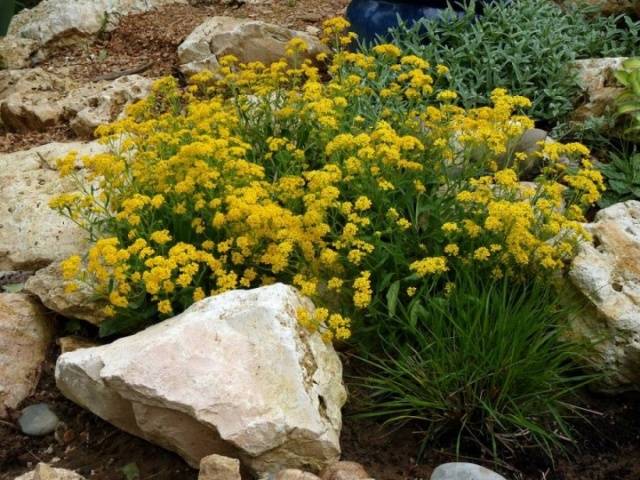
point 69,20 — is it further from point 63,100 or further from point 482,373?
point 482,373

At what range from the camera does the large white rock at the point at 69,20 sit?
7910mm

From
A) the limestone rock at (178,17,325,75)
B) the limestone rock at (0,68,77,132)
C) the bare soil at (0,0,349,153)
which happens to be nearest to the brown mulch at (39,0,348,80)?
the bare soil at (0,0,349,153)

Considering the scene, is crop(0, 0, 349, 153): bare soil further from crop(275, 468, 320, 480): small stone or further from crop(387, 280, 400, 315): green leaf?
crop(275, 468, 320, 480): small stone

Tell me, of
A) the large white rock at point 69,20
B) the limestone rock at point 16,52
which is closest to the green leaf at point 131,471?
the limestone rock at point 16,52

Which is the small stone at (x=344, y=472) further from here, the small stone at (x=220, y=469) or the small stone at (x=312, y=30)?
the small stone at (x=312, y=30)

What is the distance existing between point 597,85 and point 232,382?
353 cm

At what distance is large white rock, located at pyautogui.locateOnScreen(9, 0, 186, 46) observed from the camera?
7910mm

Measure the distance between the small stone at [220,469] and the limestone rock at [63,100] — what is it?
151 inches

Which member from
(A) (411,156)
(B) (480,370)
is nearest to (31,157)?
(A) (411,156)

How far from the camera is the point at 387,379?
136 inches

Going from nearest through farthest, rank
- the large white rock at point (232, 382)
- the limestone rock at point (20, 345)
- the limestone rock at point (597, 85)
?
1. the large white rock at point (232, 382)
2. the limestone rock at point (20, 345)
3. the limestone rock at point (597, 85)

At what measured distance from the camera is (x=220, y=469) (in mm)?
2783

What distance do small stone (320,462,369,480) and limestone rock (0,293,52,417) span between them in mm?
1593

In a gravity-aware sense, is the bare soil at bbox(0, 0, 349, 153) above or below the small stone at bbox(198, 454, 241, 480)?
below
